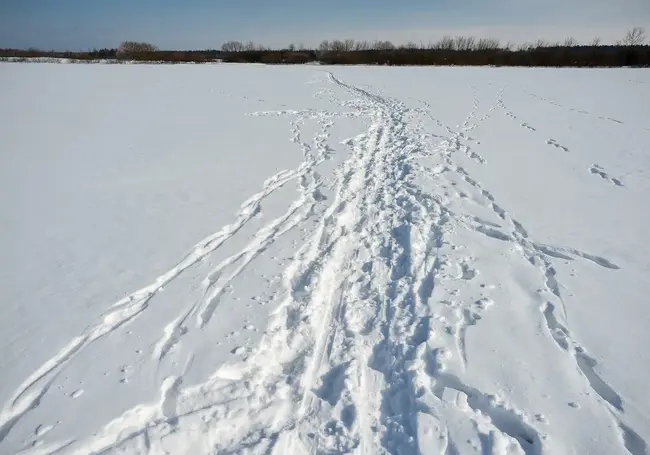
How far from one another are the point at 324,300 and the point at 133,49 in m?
80.2

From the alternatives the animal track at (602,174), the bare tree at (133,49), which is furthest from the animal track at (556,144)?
the bare tree at (133,49)

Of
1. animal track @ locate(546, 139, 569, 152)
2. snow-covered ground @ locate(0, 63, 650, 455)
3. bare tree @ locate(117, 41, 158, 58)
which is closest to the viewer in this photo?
snow-covered ground @ locate(0, 63, 650, 455)

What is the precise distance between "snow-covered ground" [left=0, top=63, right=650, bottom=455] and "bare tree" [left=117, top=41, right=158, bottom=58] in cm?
6852

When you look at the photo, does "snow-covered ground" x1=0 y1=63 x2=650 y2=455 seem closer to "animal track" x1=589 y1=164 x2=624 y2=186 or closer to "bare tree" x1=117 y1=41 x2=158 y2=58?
"animal track" x1=589 y1=164 x2=624 y2=186

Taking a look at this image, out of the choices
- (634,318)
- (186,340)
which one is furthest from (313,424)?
(634,318)

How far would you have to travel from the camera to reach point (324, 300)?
157 inches

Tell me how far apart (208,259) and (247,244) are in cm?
55

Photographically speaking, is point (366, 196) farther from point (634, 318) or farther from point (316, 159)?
point (634, 318)

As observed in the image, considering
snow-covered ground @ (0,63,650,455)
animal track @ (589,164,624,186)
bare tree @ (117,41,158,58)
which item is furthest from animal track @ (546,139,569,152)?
bare tree @ (117,41,158,58)

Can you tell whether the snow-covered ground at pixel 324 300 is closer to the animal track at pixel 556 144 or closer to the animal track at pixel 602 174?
the animal track at pixel 602 174

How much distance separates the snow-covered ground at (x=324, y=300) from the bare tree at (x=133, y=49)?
68.5 m

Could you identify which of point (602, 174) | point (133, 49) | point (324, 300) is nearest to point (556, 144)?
point (602, 174)

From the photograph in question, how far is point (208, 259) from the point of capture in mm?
4691

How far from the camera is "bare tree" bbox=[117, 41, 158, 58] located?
219 feet
